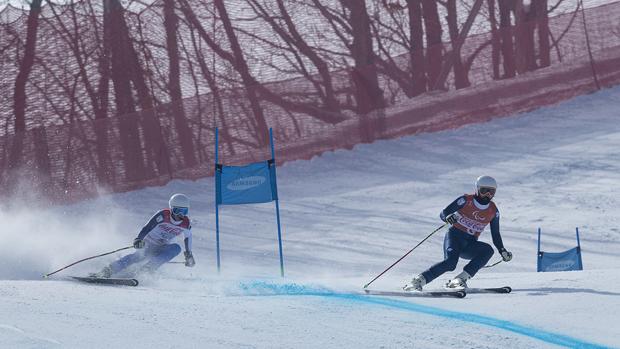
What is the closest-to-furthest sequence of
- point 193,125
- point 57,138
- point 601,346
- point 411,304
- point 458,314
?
A: point 601,346 < point 458,314 < point 411,304 < point 57,138 < point 193,125

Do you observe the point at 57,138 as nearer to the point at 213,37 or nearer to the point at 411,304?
the point at 213,37

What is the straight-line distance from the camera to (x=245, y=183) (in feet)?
46.2

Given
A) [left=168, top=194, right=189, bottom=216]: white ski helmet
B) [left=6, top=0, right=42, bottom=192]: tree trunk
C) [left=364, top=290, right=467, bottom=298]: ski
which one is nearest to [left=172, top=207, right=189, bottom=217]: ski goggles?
[left=168, top=194, right=189, bottom=216]: white ski helmet

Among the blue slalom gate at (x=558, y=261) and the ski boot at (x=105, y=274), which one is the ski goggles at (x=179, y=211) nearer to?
the ski boot at (x=105, y=274)

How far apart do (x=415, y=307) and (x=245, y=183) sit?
16.3ft

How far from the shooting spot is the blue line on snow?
26.8 feet

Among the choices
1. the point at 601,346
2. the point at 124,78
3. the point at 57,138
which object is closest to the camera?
the point at 601,346

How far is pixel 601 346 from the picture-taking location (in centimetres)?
800

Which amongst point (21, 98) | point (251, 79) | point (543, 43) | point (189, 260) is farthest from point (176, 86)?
point (189, 260)

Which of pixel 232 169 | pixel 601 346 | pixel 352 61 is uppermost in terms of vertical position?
pixel 352 61

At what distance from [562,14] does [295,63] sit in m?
6.39

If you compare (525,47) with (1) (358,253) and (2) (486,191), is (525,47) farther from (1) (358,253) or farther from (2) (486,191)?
(2) (486,191)

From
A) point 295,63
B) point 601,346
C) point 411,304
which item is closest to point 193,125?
point 295,63

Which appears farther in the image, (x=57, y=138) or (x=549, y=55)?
(x=549, y=55)
